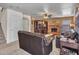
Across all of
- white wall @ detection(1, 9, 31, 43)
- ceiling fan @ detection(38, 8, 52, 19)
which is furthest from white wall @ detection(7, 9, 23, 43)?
ceiling fan @ detection(38, 8, 52, 19)

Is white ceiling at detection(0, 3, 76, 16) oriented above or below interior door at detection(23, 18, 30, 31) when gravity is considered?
above

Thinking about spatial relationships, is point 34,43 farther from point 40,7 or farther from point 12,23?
point 40,7

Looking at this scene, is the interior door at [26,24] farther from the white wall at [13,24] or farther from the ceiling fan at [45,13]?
the ceiling fan at [45,13]

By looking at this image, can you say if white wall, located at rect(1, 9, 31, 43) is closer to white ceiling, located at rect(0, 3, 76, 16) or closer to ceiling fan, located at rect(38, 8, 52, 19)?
white ceiling, located at rect(0, 3, 76, 16)

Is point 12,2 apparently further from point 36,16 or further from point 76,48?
point 76,48

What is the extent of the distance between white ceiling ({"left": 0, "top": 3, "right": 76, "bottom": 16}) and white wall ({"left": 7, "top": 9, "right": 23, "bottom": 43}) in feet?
0.32

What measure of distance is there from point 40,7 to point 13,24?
1.84ft

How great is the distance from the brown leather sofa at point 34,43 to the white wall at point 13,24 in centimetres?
9

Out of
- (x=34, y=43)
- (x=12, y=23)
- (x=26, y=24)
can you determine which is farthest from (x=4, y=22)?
(x=34, y=43)

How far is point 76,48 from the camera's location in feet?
7.13

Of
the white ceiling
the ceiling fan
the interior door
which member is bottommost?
the interior door

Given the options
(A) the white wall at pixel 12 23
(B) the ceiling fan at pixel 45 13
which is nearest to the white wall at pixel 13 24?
(A) the white wall at pixel 12 23

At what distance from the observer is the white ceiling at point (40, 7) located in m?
2.20

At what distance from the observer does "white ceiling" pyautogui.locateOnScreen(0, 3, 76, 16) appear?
220 cm
